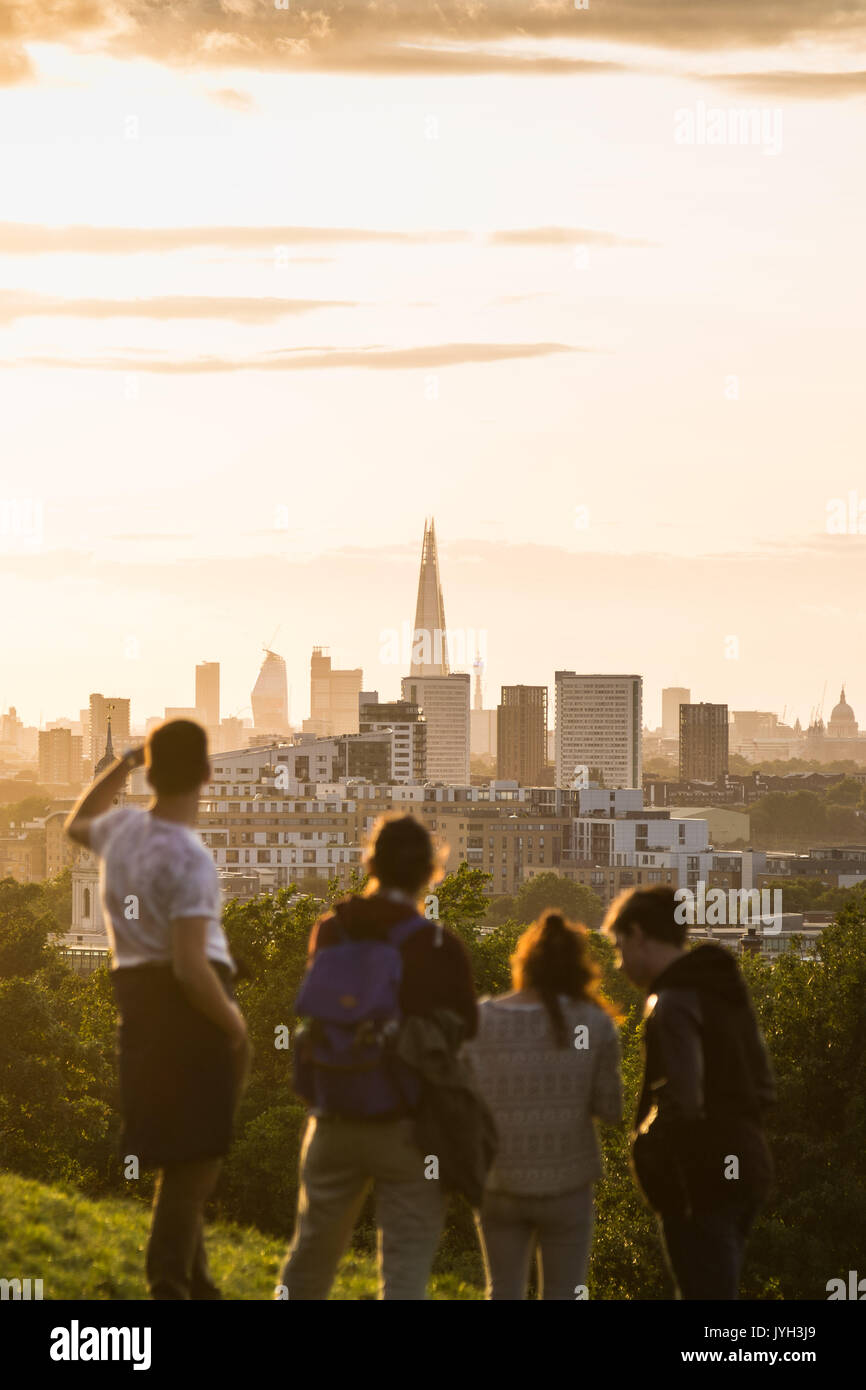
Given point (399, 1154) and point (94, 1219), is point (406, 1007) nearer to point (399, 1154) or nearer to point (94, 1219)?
point (399, 1154)

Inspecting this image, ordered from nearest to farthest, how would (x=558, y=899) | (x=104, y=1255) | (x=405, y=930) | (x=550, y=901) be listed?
1. (x=405, y=930)
2. (x=104, y=1255)
3. (x=550, y=901)
4. (x=558, y=899)

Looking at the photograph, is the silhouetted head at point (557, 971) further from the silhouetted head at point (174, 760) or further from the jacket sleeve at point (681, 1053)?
the silhouetted head at point (174, 760)

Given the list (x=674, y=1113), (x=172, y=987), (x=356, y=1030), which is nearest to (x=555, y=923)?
(x=674, y=1113)

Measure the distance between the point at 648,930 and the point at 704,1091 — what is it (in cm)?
62

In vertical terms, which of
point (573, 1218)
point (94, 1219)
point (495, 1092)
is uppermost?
point (495, 1092)

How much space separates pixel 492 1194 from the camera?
693 centimetres

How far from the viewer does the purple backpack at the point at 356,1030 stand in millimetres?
6566

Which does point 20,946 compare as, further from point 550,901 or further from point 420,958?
point 550,901

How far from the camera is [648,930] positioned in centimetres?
704

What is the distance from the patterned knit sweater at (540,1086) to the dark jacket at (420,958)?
10.7 inches

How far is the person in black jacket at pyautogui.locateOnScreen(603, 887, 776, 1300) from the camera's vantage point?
6.89 m
